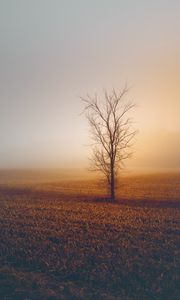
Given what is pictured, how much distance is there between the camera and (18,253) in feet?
47.2

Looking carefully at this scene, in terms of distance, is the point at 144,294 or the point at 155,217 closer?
the point at 144,294

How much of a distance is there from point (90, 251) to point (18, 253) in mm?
3223

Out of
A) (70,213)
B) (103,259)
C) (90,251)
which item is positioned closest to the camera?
(103,259)

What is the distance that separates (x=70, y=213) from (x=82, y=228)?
538 cm

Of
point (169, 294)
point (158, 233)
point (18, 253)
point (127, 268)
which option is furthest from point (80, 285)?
point (158, 233)

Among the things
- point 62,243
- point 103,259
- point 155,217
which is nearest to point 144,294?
point 103,259

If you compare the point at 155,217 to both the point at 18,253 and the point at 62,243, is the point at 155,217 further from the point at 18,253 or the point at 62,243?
the point at 18,253

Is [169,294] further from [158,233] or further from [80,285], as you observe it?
[158,233]

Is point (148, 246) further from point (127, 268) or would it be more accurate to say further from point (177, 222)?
point (177, 222)

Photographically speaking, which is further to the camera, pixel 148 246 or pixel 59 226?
pixel 59 226

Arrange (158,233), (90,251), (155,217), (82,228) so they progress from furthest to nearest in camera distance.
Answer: (155,217), (82,228), (158,233), (90,251)

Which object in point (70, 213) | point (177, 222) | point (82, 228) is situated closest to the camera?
point (82, 228)

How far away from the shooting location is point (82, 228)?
61.8 feet

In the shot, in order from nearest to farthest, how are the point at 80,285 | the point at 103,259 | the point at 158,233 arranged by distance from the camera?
the point at 80,285 → the point at 103,259 → the point at 158,233
